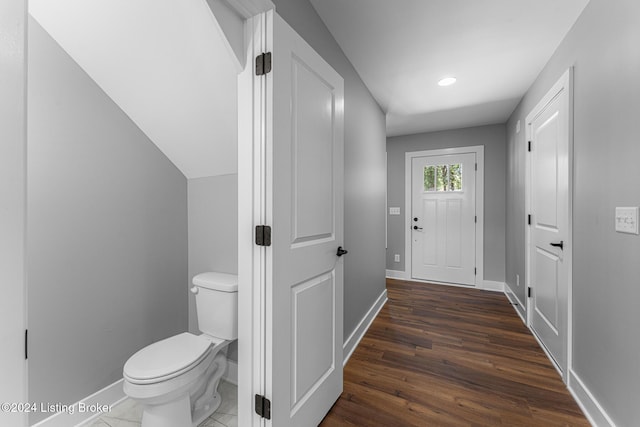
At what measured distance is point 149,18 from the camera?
4.46 ft

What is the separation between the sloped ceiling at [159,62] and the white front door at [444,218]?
341 centimetres

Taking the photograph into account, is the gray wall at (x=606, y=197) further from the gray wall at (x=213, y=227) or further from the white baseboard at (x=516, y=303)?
the gray wall at (x=213, y=227)

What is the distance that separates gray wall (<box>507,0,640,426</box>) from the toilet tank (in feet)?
6.36

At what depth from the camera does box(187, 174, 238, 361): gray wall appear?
1.94 meters

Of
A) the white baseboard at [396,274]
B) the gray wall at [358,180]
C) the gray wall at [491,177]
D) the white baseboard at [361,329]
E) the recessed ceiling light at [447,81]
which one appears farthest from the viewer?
the white baseboard at [396,274]

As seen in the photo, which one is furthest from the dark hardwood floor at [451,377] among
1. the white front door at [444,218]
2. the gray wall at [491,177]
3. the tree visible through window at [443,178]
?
the tree visible through window at [443,178]

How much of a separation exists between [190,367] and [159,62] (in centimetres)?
159

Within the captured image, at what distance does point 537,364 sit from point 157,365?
257 centimetres

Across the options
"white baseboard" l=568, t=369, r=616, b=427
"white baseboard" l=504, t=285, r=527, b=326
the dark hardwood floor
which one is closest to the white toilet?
the dark hardwood floor

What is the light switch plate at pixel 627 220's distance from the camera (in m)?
1.26

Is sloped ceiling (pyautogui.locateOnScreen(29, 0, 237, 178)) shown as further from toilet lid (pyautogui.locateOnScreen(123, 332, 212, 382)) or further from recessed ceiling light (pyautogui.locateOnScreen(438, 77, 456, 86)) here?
recessed ceiling light (pyautogui.locateOnScreen(438, 77, 456, 86))

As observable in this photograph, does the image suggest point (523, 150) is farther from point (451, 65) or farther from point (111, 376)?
point (111, 376)

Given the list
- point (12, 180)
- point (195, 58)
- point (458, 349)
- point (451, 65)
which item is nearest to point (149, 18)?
point (195, 58)

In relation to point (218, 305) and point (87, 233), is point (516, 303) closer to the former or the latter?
point (218, 305)
